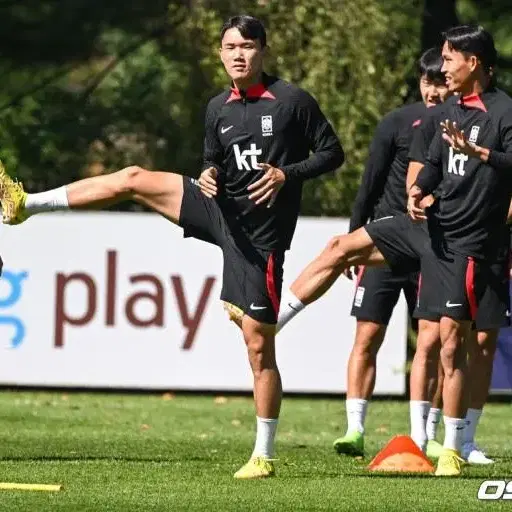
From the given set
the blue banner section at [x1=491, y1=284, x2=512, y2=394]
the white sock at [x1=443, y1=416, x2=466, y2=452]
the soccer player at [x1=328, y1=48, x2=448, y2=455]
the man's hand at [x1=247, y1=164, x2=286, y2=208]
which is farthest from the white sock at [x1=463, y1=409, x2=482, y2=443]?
the blue banner section at [x1=491, y1=284, x2=512, y2=394]

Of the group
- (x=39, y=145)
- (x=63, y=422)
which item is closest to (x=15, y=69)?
(x=39, y=145)

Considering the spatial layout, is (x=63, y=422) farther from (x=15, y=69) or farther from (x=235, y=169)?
(x=15, y=69)

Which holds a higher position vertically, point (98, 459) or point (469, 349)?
point (469, 349)

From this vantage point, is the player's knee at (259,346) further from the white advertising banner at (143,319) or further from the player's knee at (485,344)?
the white advertising banner at (143,319)

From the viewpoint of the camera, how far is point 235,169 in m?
10.6

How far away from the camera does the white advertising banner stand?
54.9 feet

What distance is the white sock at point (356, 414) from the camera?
40.0 feet

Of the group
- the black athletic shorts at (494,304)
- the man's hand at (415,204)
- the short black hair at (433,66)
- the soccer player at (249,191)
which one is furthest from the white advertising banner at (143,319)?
Result: the soccer player at (249,191)

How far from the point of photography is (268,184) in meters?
10.3

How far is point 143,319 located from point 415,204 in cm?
629

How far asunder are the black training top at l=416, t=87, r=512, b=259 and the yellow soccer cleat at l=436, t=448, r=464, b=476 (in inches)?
43.7

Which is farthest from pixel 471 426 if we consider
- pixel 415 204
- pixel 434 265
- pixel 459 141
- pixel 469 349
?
pixel 459 141

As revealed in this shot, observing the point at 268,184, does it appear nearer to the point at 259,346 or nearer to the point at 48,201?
the point at 259,346

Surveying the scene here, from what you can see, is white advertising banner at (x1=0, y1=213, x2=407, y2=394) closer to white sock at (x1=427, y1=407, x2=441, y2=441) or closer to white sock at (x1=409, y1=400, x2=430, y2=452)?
white sock at (x1=427, y1=407, x2=441, y2=441)
